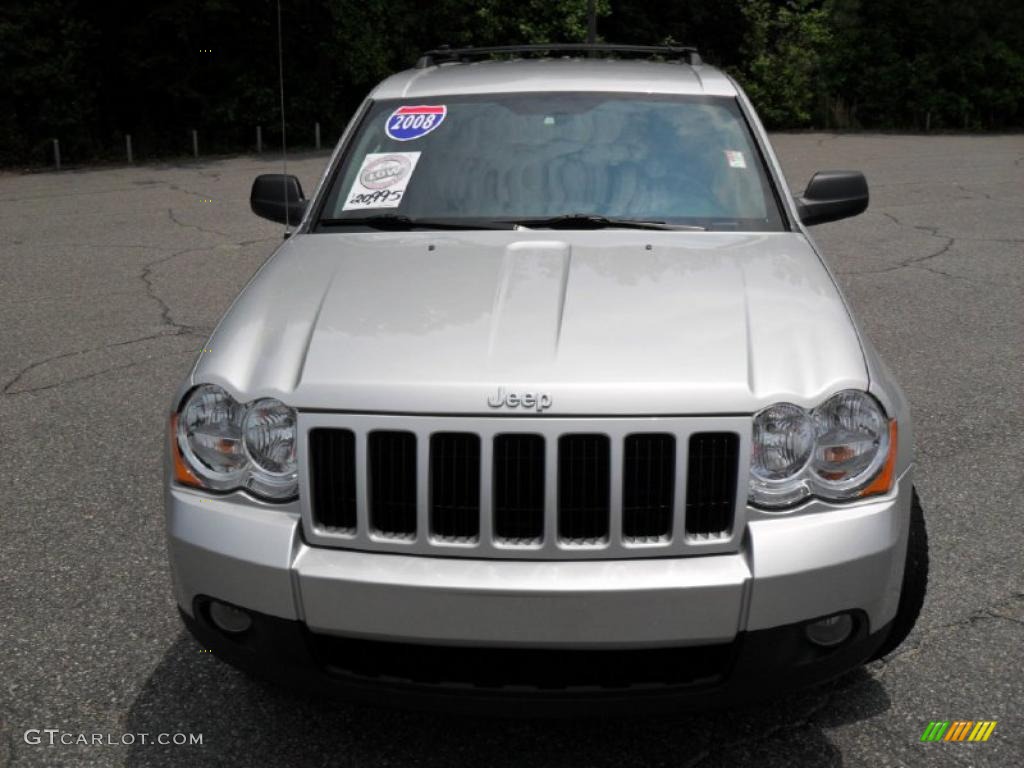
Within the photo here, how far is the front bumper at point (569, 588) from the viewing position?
2504mm

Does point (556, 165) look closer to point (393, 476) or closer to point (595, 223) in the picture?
point (595, 223)

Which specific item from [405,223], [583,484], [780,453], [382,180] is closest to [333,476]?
[583,484]

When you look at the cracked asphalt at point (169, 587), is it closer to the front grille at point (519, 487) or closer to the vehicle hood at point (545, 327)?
the front grille at point (519, 487)

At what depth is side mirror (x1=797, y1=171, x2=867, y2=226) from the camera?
4.48 m

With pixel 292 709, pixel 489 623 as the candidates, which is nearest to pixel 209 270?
pixel 292 709

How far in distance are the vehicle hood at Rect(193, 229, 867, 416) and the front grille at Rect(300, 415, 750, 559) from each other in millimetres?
57

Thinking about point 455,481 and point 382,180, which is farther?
point 382,180

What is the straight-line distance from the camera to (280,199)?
4512 mm

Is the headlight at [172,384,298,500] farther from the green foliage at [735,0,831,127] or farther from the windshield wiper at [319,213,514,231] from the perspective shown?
the green foliage at [735,0,831,127]

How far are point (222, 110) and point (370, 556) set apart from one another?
22.5 meters

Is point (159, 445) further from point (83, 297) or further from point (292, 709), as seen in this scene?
point (83, 297)

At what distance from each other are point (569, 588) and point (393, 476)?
46 cm

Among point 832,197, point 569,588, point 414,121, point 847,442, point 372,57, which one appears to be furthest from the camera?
point 372,57

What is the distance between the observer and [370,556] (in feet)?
8.55
